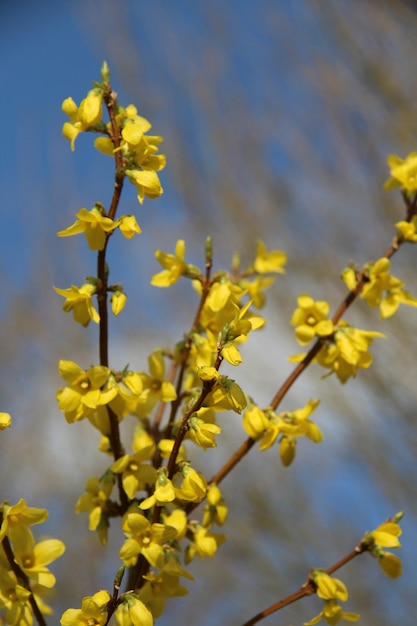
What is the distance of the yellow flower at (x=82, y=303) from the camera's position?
38.5 inches

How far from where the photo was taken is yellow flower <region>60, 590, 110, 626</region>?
2.70 feet

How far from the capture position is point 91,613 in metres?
0.83

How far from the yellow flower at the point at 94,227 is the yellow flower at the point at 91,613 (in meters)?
0.48

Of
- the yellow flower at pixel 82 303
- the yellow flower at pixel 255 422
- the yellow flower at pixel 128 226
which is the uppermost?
the yellow flower at pixel 128 226

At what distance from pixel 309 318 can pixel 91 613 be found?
67 centimetres

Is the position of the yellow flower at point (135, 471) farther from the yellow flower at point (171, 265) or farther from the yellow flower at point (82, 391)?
the yellow flower at point (171, 265)

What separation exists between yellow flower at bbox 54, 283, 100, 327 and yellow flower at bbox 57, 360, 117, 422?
2.9 inches

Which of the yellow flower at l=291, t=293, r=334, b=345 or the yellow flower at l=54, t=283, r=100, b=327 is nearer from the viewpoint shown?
the yellow flower at l=54, t=283, r=100, b=327

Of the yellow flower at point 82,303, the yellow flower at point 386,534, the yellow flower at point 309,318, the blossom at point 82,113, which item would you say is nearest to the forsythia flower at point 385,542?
the yellow flower at point 386,534

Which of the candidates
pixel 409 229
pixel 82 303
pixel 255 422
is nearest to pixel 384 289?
pixel 409 229

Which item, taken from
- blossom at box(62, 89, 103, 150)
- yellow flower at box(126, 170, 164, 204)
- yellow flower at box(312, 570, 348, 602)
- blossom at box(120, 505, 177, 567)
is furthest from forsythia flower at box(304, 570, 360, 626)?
blossom at box(62, 89, 103, 150)

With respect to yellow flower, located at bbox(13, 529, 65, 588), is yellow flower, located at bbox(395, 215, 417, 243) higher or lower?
higher

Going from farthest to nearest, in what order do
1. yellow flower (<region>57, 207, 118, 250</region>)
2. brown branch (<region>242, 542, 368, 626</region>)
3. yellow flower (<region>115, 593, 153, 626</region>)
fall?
brown branch (<region>242, 542, 368, 626</region>) < yellow flower (<region>57, 207, 118, 250</region>) < yellow flower (<region>115, 593, 153, 626</region>)

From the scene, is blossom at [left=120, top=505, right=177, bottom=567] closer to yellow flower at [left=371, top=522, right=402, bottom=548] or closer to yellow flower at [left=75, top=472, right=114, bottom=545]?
yellow flower at [left=75, top=472, right=114, bottom=545]
